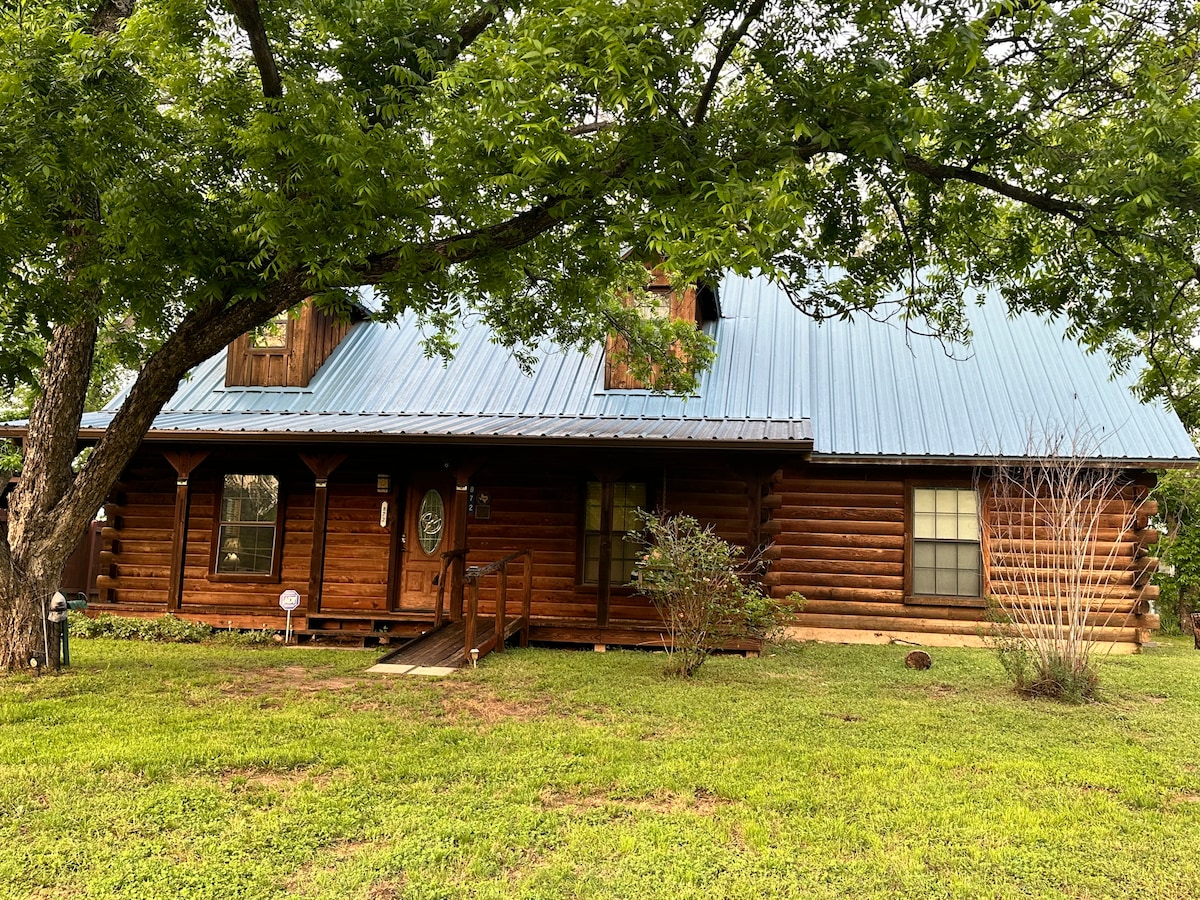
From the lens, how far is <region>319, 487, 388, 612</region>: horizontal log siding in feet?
42.4

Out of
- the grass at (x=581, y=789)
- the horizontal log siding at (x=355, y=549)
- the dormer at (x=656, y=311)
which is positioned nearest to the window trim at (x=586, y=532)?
the dormer at (x=656, y=311)

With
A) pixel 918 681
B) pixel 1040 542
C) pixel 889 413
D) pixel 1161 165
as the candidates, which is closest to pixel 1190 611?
pixel 1040 542

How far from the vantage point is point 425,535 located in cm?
1305

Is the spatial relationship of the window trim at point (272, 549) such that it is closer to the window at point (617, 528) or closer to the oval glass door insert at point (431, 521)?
the oval glass door insert at point (431, 521)

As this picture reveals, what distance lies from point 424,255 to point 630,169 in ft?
6.31

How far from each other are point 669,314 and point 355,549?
619cm

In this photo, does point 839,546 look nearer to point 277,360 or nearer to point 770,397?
point 770,397

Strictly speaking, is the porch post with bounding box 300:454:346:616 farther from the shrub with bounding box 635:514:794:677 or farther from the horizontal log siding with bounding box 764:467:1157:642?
the horizontal log siding with bounding box 764:467:1157:642

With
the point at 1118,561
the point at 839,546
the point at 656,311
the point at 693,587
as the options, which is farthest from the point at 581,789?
the point at 1118,561

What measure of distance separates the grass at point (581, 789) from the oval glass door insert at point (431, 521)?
444 cm

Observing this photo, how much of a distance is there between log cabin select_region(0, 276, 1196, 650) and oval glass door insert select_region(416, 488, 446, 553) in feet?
0.10

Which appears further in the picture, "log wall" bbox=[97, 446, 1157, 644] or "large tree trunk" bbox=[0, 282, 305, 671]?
"log wall" bbox=[97, 446, 1157, 644]

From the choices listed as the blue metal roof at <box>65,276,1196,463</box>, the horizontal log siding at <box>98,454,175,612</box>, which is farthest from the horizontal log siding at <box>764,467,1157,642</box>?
the horizontal log siding at <box>98,454,175,612</box>

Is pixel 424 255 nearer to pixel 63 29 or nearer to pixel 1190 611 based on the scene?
pixel 63 29
